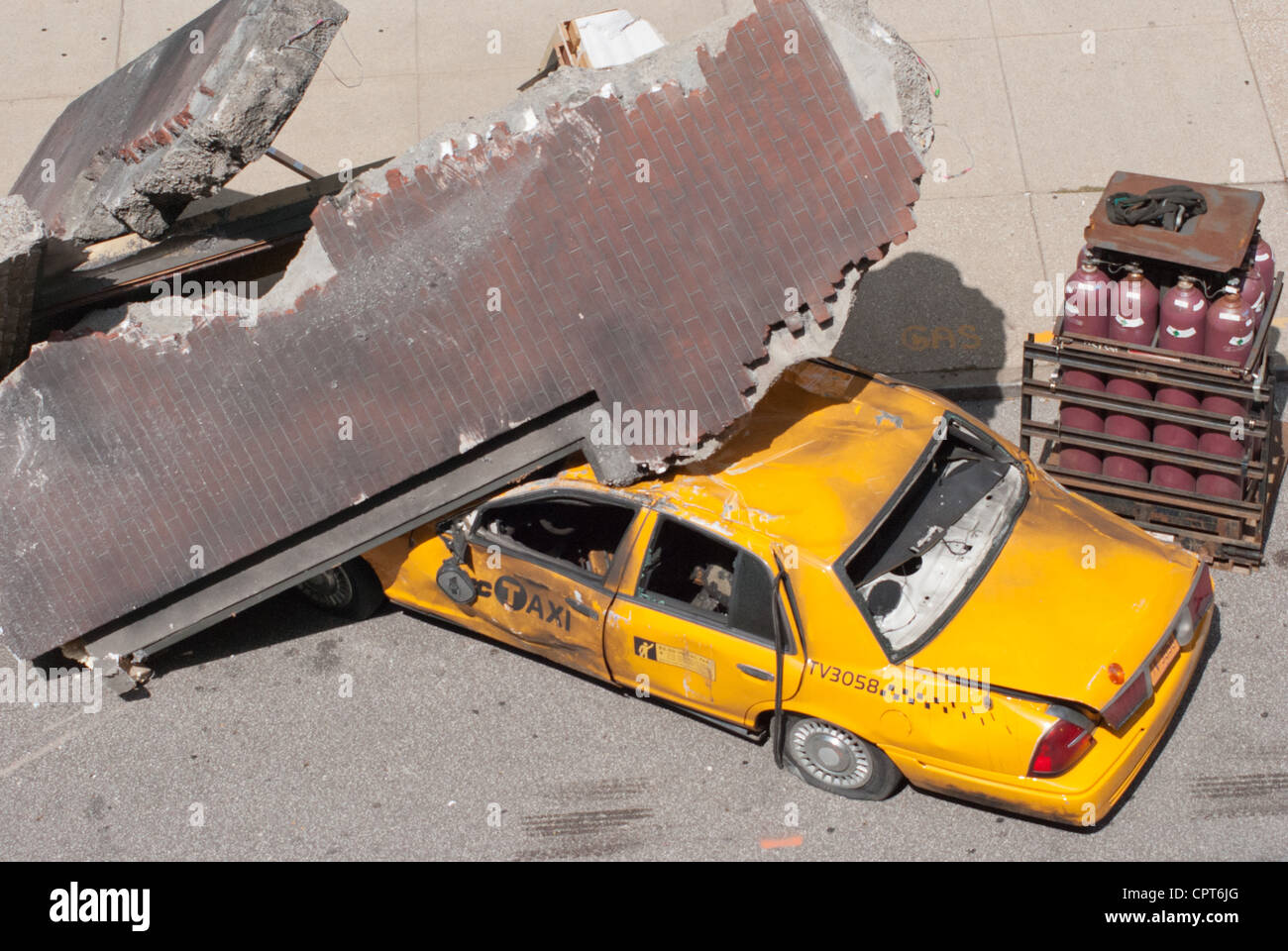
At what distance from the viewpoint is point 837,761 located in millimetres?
6059

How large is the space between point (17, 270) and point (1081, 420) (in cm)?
546

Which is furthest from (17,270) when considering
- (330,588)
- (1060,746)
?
(1060,746)

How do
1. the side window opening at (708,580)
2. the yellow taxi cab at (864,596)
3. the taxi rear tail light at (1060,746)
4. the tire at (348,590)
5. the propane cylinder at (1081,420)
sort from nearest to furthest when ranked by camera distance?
the taxi rear tail light at (1060,746) → the yellow taxi cab at (864,596) → the side window opening at (708,580) → the propane cylinder at (1081,420) → the tire at (348,590)

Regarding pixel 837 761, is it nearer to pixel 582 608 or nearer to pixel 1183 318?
pixel 582 608

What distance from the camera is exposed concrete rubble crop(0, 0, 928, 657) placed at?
6.18m

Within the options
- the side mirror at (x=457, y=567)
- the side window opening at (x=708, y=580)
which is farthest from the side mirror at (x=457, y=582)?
the side window opening at (x=708, y=580)

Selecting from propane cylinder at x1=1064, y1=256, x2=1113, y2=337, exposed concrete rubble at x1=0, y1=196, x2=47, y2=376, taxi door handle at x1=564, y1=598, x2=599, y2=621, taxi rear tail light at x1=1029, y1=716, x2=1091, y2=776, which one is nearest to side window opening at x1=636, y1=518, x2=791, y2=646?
taxi door handle at x1=564, y1=598, x2=599, y2=621

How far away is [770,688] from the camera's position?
5922mm

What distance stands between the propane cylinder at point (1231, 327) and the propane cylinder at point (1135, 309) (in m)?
0.28

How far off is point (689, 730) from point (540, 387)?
1.93 metres

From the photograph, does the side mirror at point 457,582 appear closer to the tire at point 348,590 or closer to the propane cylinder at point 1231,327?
the tire at point 348,590

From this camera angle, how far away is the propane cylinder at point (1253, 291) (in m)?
6.47

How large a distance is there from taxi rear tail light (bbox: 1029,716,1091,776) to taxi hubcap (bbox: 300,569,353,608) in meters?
3.73

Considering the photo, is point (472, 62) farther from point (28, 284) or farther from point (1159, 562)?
point (1159, 562)
